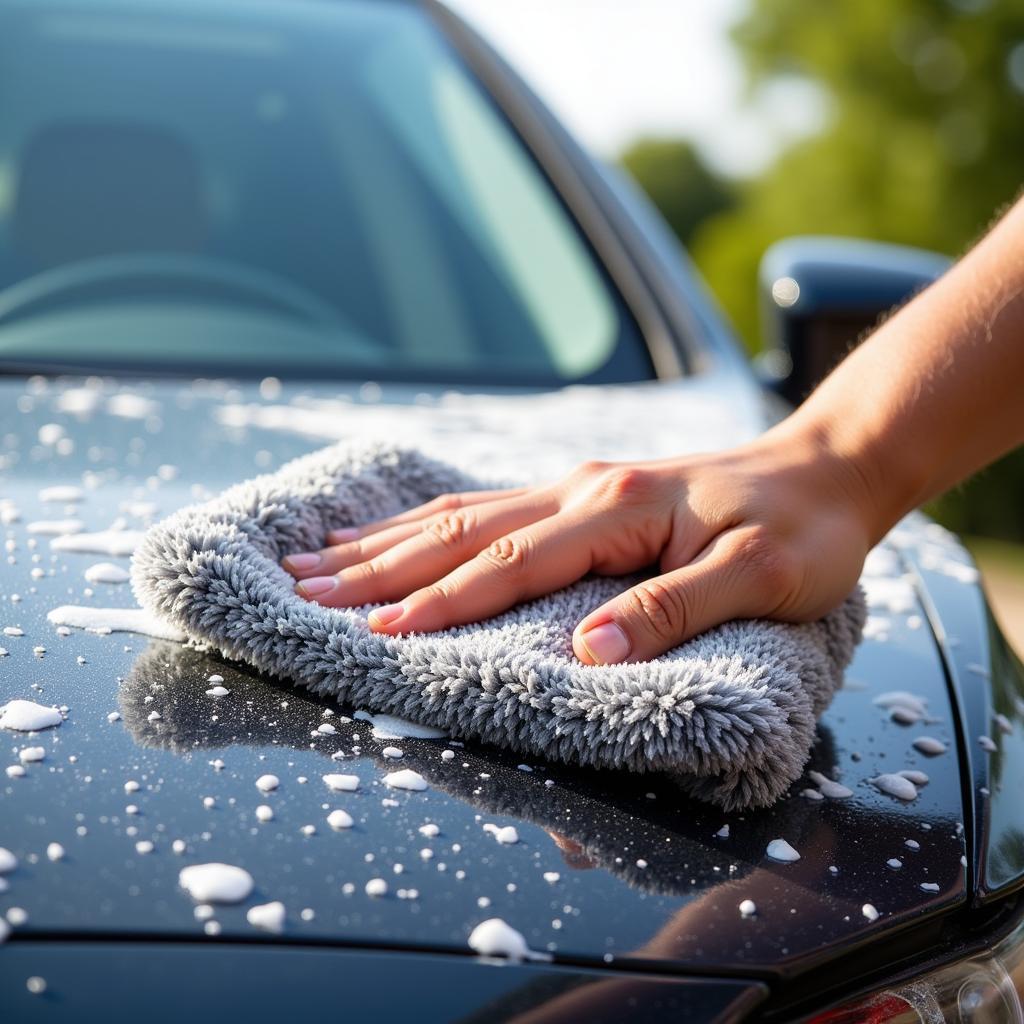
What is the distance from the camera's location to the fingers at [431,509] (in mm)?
1255

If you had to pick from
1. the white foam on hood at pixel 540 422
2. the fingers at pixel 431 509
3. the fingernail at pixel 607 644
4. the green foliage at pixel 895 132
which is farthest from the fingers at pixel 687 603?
the green foliage at pixel 895 132

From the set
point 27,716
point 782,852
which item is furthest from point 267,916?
point 782,852

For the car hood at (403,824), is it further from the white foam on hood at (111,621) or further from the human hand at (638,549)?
the human hand at (638,549)

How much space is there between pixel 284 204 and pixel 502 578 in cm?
125

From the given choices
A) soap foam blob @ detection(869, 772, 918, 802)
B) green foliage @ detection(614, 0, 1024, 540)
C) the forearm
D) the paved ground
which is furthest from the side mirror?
green foliage @ detection(614, 0, 1024, 540)

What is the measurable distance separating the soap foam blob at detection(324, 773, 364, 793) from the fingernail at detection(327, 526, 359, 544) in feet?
1.18

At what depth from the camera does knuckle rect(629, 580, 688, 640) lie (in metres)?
1.07

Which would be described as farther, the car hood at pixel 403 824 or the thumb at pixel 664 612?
the thumb at pixel 664 612

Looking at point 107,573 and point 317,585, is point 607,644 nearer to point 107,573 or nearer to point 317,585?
point 317,585

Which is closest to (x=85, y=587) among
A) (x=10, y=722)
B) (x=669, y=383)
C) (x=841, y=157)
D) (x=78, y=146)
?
(x=10, y=722)

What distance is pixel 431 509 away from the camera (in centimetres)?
129

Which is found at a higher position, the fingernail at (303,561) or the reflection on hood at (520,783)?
the fingernail at (303,561)

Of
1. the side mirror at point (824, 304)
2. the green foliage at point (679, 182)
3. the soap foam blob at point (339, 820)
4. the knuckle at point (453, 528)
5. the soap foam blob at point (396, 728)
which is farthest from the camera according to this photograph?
the green foliage at point (679, 182)

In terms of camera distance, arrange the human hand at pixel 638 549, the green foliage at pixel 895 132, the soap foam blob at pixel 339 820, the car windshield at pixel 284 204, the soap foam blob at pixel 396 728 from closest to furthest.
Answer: the soap foam blob at pixel 339 820 → the soap foam blob at pixel 396 728 → the human hand at pixel 638 549 → the car windshield at pixel 284 204 → the green foliage at pixel 895 132
